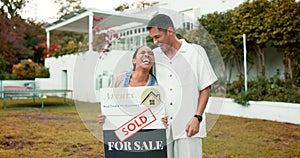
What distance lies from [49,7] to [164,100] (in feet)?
74.8

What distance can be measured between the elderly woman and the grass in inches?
69.8

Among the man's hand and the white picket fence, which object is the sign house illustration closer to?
the man's hand

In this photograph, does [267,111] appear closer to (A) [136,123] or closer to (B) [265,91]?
(B) [265,91]

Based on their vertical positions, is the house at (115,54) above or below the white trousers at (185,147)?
above

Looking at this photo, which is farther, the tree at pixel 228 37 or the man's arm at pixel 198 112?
the tree at pixel 228 37

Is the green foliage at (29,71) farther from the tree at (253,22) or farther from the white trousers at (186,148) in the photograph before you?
the white trousers at (186,148)

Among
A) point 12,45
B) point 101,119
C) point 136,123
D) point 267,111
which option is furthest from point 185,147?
point 12,45

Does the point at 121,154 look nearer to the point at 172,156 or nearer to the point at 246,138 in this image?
the point at 172,156

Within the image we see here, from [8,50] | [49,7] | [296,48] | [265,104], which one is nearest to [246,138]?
[265,104]

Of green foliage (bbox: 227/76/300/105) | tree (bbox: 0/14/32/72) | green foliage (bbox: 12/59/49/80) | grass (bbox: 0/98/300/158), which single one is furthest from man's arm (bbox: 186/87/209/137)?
green foliage (bbox: 12/59/49/80)

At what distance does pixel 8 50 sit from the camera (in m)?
18.5

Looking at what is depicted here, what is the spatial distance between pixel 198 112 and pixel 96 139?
2.73 m

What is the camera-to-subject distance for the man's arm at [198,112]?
5.98 feet

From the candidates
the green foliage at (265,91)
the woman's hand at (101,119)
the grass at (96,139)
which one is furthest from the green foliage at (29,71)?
the woman's hand at (101,119)
